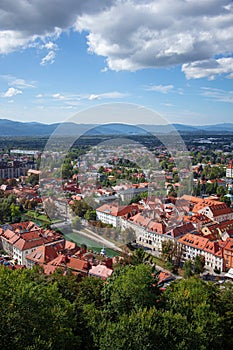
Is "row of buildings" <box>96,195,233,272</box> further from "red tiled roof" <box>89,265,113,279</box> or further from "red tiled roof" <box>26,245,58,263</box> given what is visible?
"red tiled roof" <box>26,245,58,263</box>

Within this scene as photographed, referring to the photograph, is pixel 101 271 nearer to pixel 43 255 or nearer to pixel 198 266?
pixel 43 255

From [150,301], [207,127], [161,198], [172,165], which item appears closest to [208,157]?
[172,165]

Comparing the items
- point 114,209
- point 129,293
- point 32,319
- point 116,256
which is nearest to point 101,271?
point 116,256

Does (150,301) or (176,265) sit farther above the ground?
(150,301)

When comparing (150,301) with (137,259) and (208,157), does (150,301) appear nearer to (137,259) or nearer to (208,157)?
(137,259)

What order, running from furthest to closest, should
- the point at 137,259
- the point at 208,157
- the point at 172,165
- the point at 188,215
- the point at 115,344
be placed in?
the point at 208,157 → the point at 172,165 → the point at 188,215 → the point at 137,259 → the point at 115,344

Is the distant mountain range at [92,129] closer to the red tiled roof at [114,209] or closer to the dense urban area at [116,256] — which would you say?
the dense urban area at [116,256]
